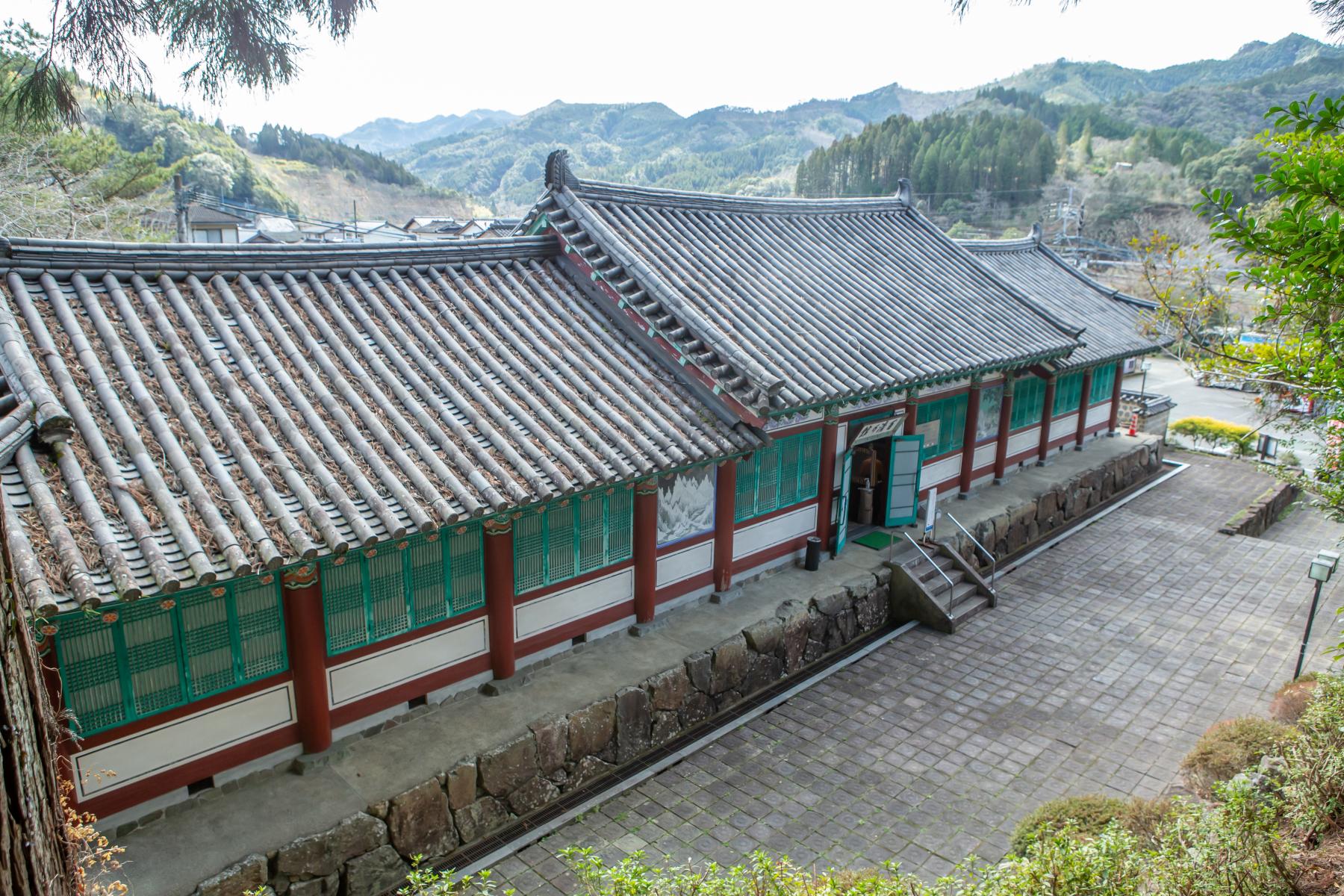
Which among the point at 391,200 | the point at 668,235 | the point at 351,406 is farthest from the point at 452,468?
the point at 391,200

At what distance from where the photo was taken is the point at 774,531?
50.4 feet

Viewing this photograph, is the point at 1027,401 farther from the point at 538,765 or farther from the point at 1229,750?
the point at 538,765

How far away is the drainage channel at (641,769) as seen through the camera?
31.7 ft

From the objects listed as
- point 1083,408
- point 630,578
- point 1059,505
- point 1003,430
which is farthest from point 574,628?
point 1083,408

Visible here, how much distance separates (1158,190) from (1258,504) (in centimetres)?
6022

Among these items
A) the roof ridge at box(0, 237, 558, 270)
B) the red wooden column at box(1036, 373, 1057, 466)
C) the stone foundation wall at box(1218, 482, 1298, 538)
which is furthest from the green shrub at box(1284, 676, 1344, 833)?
the red wooden column at box(1036, 373, 1057, 466)

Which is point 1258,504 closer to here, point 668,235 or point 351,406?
point 668,235

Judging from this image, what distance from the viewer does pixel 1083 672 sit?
14.3m

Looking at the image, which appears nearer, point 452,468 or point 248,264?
point 452,468

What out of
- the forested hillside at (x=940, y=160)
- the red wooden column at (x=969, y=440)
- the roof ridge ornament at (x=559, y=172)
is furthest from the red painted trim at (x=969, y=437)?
the forested hillside at (x=940, y=160)

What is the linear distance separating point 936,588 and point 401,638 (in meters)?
10.1

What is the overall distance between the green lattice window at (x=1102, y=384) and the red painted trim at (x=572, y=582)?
17877 mm

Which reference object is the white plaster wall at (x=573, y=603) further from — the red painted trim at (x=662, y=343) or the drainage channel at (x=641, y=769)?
the red painted trim at (x=662, y=343)

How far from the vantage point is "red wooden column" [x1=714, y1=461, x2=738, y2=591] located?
45.9 feet
